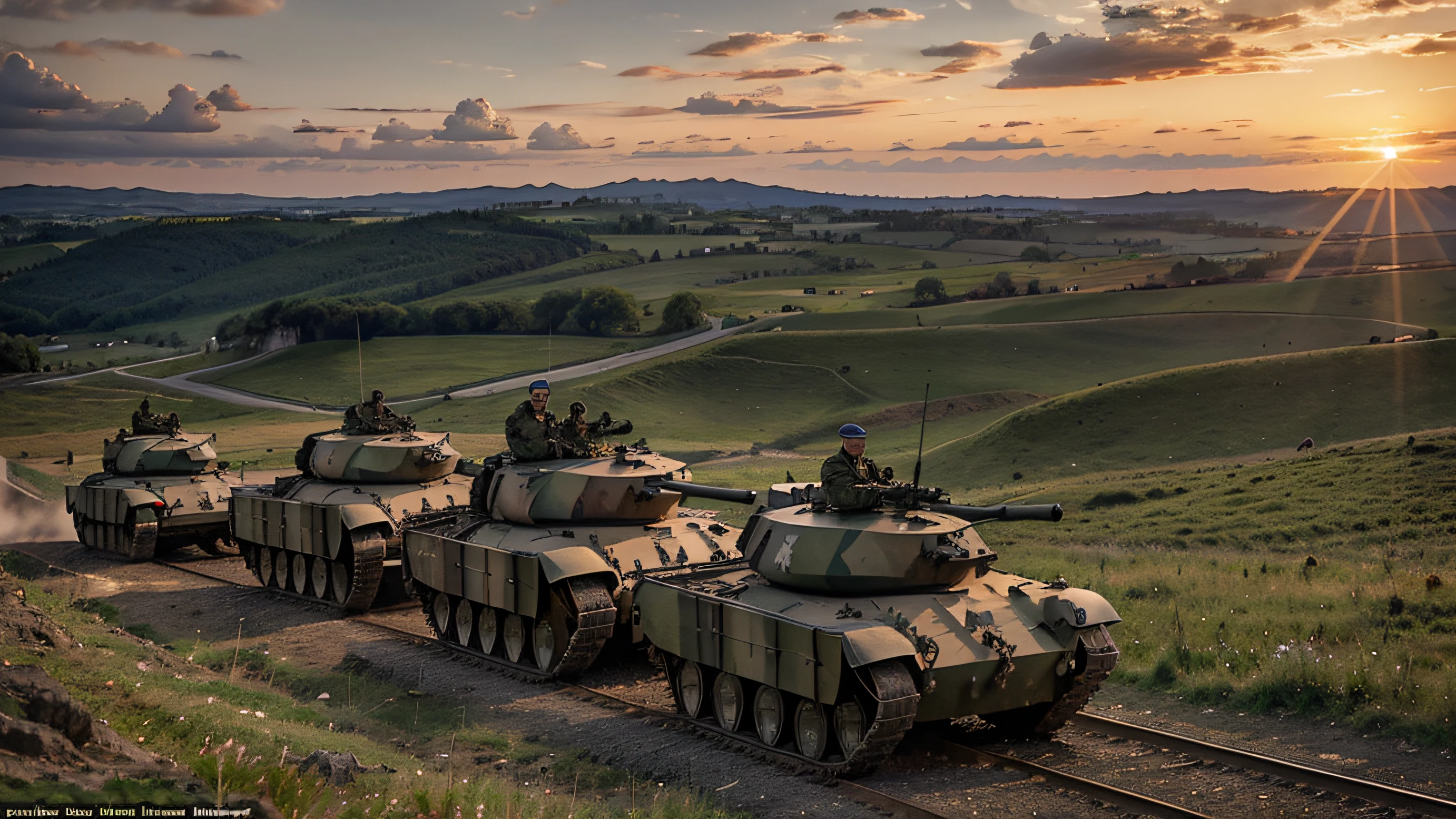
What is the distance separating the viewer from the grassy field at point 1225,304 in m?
83.0

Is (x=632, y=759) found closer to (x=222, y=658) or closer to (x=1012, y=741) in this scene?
(x=1012, y=741)

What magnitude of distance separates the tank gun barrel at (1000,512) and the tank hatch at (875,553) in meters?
0.15

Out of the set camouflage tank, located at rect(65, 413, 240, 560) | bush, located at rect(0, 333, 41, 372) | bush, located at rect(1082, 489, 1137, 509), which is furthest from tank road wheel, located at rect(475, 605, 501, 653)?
bush, located at rect(0, 333, 41, 372)

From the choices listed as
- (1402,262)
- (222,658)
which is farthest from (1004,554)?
(1402,262)

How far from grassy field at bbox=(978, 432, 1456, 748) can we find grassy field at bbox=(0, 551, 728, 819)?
834 centimetres

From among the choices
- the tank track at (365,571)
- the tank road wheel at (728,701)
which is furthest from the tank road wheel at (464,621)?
the tank road wheel at (728,701)

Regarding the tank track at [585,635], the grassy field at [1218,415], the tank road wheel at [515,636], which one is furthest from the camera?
the grassy field at [1218,415]

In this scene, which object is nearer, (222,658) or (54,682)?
(54,682)

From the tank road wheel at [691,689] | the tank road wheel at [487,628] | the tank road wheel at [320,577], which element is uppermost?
the tank road wheel at [691,689]

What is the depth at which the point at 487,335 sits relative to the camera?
112 metres

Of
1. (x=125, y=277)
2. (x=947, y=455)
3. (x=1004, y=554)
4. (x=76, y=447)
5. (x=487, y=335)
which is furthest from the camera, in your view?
(x=125, y=277)

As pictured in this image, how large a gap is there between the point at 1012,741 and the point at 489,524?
34.7 feet

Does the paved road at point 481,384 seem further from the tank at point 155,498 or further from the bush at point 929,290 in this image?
the tank at point 155,498

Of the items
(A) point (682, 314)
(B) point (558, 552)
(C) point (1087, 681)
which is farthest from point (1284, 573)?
(A) point (682, 314)
